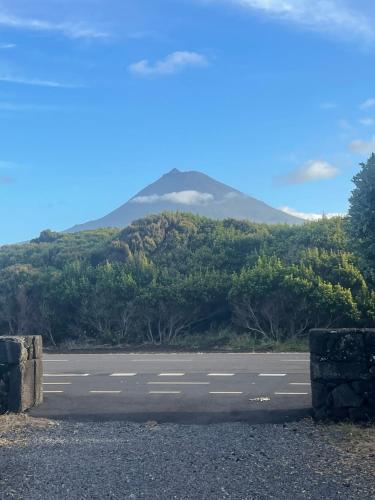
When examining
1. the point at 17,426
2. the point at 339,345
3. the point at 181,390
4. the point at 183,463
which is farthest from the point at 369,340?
the point at 17,426

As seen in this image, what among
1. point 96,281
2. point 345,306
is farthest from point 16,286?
point 345,306

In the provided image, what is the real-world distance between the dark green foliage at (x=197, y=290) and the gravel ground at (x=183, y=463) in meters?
14.8

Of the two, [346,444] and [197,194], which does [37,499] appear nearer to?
[346,444]

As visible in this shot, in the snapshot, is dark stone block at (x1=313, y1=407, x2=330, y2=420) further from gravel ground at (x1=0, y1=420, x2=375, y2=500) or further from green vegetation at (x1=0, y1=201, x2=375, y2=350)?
green vegetation at (x1=0, y1=201, x2=375, y2=350)

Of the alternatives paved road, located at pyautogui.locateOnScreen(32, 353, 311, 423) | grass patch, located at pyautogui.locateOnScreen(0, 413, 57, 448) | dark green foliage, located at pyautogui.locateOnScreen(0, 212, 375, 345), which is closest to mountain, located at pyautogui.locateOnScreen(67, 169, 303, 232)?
dark green foliage, located at pyautogui.locateOnScreen(0, 212, 375, 345)

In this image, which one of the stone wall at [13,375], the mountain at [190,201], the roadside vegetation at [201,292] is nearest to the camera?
the stone wall at [13,375]

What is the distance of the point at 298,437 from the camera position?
8.04m

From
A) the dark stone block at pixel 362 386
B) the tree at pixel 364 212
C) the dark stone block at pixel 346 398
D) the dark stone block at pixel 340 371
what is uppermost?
the tree at pixel 364 212

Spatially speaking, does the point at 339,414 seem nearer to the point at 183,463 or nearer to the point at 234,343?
the point at 183,463

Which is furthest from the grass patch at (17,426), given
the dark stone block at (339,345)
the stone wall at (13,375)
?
the dark stone block at (339,345)

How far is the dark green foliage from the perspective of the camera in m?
23.5

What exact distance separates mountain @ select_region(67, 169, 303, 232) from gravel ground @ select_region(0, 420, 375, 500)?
64.7 meters

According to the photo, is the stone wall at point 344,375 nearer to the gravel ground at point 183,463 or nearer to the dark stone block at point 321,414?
the dark stone block at point 321,414

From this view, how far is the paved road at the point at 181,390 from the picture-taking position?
9758 mm
